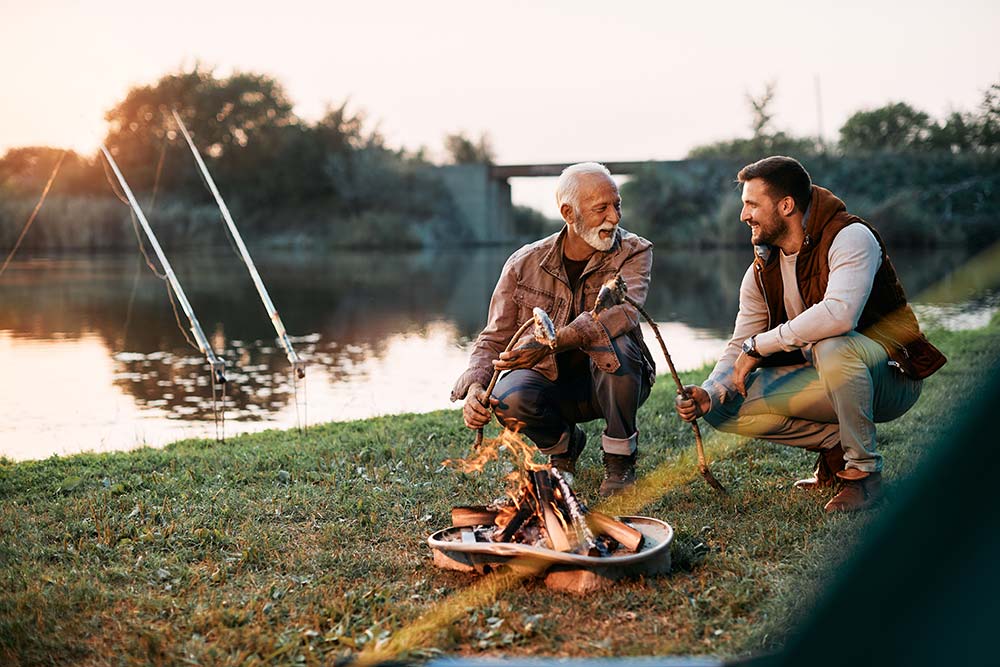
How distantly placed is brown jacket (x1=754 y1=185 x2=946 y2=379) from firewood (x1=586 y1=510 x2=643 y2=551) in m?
1.25

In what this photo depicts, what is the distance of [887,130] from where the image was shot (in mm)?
35906

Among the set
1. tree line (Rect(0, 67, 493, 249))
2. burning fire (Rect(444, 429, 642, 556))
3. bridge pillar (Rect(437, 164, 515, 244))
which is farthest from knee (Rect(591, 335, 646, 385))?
bridge pillar (Rect(437, 164, 515, 244))

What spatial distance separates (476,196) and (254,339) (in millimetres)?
26932

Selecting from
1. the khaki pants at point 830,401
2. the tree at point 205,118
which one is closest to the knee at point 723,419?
the khaki pants at point 830,401

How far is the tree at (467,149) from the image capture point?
42094 mm

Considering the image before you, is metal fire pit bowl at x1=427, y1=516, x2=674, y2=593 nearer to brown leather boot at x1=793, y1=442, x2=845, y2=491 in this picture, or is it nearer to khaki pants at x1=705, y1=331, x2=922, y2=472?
khaki pants at x1=705, y1=331, x2=922, y2=472

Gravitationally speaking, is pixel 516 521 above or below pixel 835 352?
below

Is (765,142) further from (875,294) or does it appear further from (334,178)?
(875,294)

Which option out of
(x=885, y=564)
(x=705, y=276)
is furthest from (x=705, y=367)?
(x=705, y=276)

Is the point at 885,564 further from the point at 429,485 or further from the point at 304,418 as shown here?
the point at 304,418

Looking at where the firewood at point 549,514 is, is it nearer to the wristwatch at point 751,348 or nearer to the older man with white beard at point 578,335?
the older man with white beard at point 578,335

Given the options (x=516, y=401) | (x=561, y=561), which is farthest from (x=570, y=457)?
(x=561, y=561)

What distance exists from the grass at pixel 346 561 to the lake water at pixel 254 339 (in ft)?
4.75

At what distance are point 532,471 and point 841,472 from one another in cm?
130
